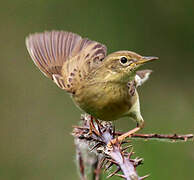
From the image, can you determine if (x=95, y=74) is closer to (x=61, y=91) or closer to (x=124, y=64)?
(x=124, y=64)

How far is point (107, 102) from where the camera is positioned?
4.10 meters

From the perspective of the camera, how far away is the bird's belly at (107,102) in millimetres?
4059

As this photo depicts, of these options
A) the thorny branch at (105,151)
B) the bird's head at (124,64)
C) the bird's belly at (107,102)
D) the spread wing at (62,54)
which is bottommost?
the thorny branch at (105,151)

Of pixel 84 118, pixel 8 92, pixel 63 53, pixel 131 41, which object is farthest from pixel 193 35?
pixel 84 118

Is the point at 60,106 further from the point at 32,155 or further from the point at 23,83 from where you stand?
the point at 32,155

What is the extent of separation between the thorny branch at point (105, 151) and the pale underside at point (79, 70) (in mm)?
779

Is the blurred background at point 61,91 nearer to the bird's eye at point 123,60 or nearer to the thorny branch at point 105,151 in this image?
the bird's eye at point 123,60

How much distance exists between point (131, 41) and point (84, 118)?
5.15 metres

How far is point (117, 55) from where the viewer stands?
4.22 m

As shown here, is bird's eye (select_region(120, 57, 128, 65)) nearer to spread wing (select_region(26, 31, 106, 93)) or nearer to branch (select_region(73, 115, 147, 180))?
spread wing (select_region(26, 31, 106, 93))

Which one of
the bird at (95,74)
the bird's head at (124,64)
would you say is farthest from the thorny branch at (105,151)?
the bird's head at (124,64)

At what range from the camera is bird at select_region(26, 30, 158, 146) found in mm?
4074

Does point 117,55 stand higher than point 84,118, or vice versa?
point 117,55

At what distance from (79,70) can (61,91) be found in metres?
3.91
